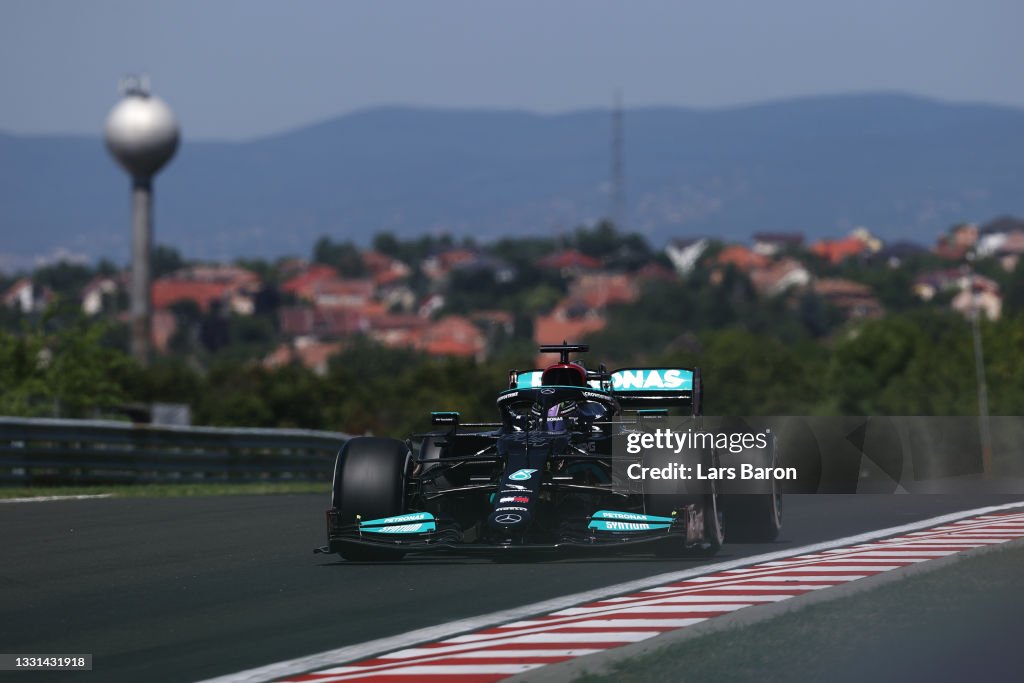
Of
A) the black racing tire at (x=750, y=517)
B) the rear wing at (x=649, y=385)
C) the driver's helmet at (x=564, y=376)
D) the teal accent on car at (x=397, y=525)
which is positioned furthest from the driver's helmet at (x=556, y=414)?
the black racing tire at (x=750, y=517)

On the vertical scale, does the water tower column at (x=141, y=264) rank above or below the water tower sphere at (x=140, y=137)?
below

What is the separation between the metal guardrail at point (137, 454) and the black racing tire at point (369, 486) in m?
10.8

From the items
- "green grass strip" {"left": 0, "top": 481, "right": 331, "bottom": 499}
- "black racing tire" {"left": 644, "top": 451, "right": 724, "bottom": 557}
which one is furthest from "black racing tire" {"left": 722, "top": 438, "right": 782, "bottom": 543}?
"green grass strip" {"left": 0, "top": 481, "right": 331, "bottom": 499}

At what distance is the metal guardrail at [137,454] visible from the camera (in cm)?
2302

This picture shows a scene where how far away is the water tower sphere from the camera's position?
406 ft

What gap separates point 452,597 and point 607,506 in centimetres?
227

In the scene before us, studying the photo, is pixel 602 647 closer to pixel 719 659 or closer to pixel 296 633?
pixel 719 659

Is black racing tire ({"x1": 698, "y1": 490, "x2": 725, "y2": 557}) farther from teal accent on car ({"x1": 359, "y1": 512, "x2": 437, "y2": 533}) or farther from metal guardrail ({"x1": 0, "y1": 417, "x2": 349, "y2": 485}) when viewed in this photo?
metal guardrail ({"x1": 0, "y1": 417, "x2": 349, "y2": 485})

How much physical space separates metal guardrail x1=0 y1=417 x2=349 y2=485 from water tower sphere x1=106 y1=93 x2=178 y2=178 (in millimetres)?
95435

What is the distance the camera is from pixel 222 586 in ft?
38.2

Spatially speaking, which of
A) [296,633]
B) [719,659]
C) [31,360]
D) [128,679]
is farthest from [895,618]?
[31,360]

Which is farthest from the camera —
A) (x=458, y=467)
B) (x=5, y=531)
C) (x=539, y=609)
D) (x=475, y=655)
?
(x=5, y=531)

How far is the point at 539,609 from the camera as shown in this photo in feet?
34.5

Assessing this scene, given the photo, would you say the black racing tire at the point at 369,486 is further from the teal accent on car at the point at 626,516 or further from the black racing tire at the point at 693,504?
the black racing tire at the point at 693,504
